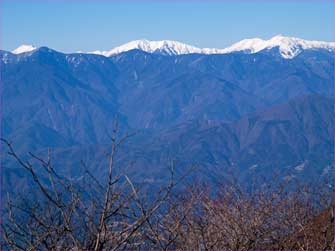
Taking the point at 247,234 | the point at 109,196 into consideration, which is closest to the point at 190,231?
the point at 247,234

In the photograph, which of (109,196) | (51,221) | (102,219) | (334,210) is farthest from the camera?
(334,210)

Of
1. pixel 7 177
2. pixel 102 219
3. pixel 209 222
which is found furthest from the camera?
pixel 7 177

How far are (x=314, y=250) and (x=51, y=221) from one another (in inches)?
184

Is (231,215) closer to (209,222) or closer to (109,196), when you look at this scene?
(209,222)

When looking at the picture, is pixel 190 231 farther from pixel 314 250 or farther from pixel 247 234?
pixel 314 250

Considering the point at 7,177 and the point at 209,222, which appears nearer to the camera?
the point at 209,222

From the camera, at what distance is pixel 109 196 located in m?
6.04

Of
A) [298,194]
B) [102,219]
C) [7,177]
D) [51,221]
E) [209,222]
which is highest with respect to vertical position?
[102,219]

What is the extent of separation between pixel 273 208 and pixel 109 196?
277 inches

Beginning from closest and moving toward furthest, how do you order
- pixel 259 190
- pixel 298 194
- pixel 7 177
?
pixel 259 190 → pixel 298 194 → pixel 7 177

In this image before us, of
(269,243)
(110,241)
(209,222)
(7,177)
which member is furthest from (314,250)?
(7,177)

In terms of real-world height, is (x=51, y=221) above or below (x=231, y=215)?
above

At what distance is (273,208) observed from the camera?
12500mm

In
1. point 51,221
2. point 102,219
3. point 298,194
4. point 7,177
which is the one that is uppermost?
point 102,219
